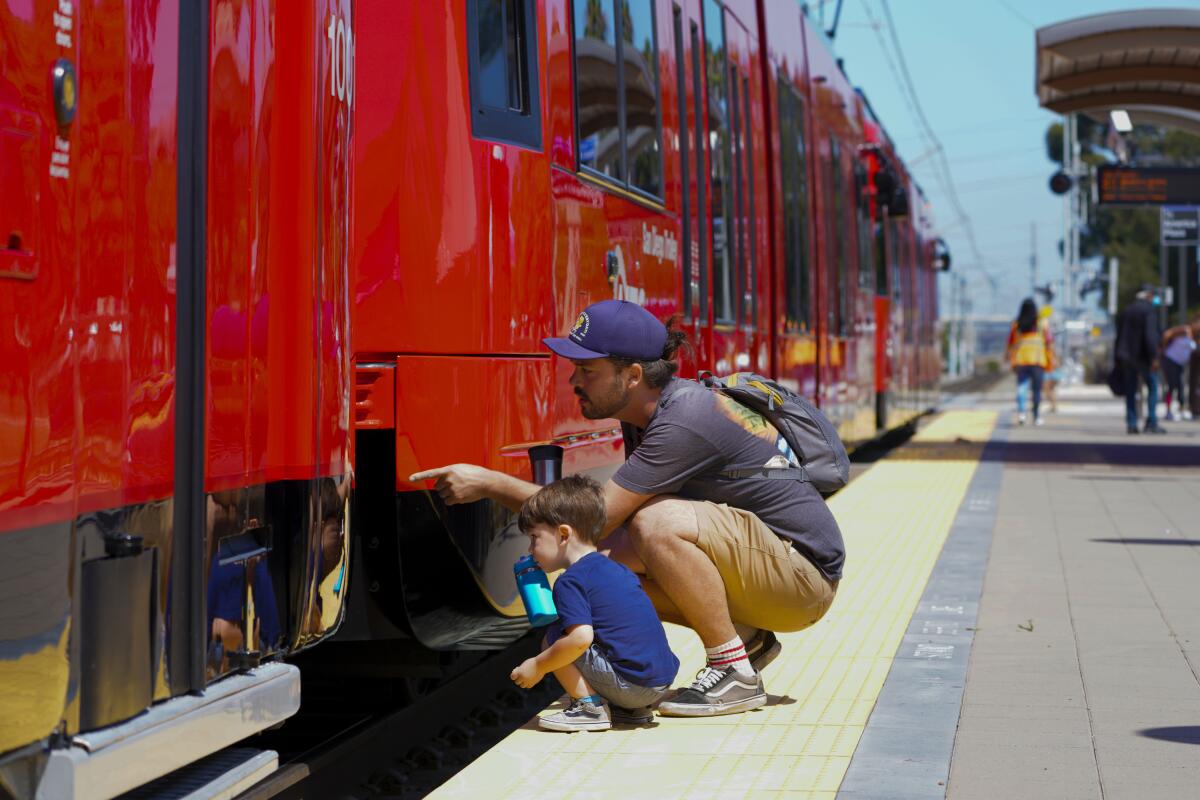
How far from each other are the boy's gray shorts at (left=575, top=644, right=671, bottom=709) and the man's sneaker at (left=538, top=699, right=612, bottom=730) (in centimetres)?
5

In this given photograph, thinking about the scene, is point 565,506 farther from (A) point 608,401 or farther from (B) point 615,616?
(A) point 608,401

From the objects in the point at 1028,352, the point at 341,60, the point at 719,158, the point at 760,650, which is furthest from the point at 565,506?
the point at 1028,352

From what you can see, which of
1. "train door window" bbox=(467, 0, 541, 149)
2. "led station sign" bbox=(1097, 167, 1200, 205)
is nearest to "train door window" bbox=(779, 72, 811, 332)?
→ "train door window" bbox=(467, 0, 541, 149)

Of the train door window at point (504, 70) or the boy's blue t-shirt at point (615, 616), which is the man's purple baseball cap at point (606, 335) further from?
the train door window at point (504, 70)

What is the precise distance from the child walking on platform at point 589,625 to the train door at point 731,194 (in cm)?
411

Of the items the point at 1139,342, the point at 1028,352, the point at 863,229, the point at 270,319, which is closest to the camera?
the point at 270,319

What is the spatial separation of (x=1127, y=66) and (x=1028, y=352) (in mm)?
8896

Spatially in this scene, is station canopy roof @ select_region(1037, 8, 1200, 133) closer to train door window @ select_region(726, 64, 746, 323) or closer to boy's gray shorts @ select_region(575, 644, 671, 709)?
train door window @ select_region(726, 64, 746, 323)

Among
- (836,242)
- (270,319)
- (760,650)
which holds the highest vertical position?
(836,242)

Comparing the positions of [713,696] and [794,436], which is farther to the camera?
[794,436]

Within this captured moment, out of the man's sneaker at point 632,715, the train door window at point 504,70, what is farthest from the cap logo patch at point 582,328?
the man's sneaker at point 632,715

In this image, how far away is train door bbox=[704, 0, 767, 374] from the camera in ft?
30.5

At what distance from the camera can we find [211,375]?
3873 millimetres

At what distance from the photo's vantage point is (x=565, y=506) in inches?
196
